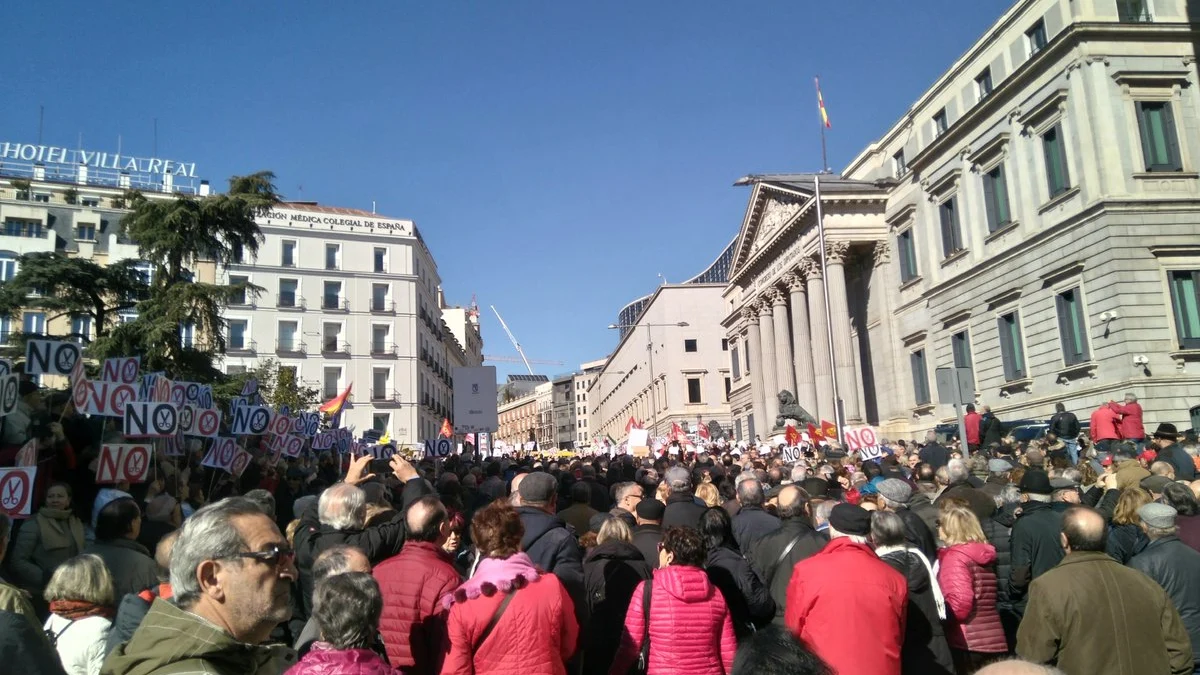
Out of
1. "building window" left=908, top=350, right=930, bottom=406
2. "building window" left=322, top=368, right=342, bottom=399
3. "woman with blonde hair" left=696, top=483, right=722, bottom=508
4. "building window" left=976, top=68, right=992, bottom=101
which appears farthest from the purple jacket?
"building window" left=322, top=368, right=342, bottom=399

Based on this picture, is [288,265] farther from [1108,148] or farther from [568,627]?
[568,627]

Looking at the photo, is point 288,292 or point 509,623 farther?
point 288,292

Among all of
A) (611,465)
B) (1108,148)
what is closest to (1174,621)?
(611,465)

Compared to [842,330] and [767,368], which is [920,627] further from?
[767,368]

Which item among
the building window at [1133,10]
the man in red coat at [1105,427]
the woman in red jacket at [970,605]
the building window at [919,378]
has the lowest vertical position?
the woman in red jacket at [970,605]

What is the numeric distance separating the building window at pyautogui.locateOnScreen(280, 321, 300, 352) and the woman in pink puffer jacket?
5393 cm

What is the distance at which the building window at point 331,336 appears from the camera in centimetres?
5456

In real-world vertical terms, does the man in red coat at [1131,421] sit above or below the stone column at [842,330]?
below

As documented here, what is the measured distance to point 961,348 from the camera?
33.8 metres

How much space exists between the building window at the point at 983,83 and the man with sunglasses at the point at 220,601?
35556 mm

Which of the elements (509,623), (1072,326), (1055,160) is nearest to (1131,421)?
(1072,326)

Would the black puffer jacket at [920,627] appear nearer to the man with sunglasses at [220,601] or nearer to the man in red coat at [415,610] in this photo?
the man in red coat at [415,610]

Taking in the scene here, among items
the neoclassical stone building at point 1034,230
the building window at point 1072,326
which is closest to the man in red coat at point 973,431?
the neoclassical stone building at point 1034,230

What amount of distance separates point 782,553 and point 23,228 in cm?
5450
